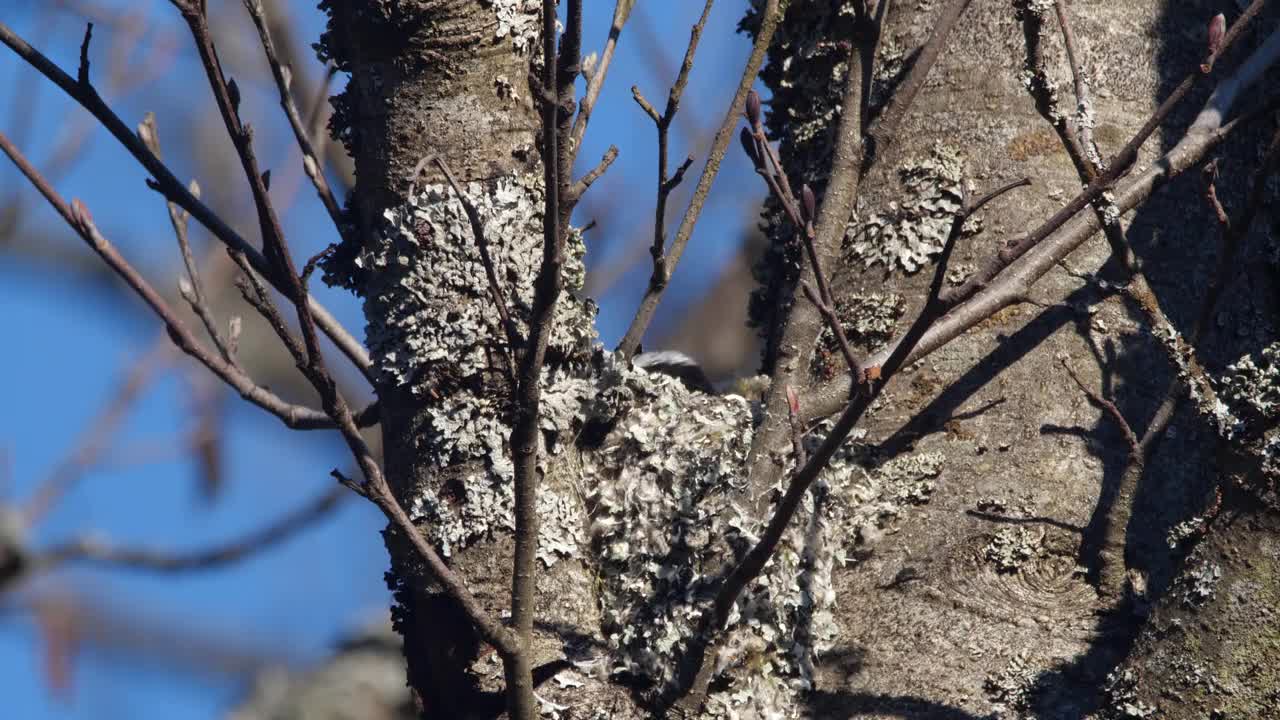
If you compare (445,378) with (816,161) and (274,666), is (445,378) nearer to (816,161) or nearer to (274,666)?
(816,161)

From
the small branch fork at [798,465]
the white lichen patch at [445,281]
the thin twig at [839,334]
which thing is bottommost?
the small branch fork at [798,465]

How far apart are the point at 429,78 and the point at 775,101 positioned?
683 mm

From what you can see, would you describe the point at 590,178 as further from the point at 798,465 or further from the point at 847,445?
the point at 847,445

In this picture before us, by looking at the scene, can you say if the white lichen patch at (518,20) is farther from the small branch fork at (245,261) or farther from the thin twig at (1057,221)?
the thin twig at (1057,221)

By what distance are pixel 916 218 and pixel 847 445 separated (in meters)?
0.37

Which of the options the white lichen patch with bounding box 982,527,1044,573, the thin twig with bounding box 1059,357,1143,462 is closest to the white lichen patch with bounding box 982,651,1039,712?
the white lichen patch with bounding box 982,527,1044,573

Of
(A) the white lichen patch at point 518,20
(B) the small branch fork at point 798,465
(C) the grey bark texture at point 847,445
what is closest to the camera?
(B) the small branch fork at point 798,465

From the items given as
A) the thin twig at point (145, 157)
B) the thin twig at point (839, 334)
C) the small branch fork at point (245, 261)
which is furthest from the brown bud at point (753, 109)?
the thin twig at point (145, 157)

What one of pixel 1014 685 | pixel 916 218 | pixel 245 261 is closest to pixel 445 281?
pixel 245 261

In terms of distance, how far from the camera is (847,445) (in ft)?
5.64

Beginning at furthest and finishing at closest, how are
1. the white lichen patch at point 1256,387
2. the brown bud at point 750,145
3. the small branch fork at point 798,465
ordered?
the brown bud at point 750,145 → the white lichen patch at point 1256,387 → the small branch fork at point 798,465

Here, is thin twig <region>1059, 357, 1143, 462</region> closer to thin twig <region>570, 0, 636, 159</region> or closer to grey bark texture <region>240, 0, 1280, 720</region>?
grey bark texture <region>240, 0, 1280, 720</region>

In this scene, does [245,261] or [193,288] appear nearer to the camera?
[245,261]

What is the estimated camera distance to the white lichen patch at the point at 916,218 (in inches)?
70.6
